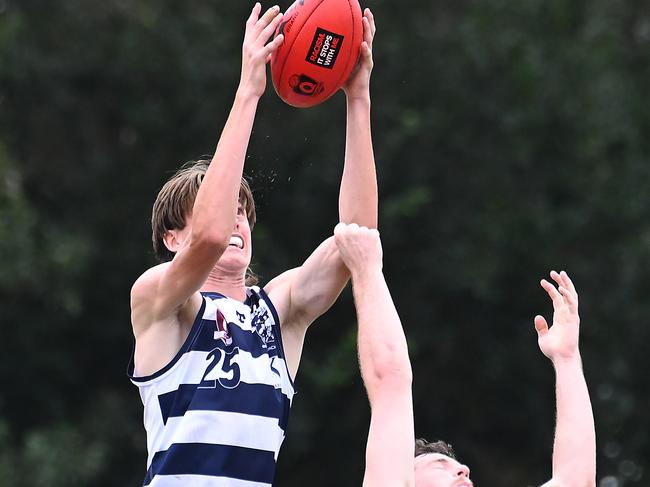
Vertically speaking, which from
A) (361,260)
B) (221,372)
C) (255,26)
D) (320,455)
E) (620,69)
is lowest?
(221,372)

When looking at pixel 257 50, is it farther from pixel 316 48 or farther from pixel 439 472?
pixel 439 472

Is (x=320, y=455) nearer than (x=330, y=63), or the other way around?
(x=330, y=63)

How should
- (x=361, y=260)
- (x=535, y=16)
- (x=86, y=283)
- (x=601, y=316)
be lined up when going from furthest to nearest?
1. (x=535, y=16)
2. (x=601, y=316)
3. (x=86, y=283)
4. (x=361, y=260)

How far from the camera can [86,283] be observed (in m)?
15.3

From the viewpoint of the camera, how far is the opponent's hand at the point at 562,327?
564 cm

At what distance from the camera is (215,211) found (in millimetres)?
4902

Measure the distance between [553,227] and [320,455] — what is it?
12.4ft

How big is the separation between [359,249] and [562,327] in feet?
3.87

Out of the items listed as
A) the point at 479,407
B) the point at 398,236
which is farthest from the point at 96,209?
the point at 479,407

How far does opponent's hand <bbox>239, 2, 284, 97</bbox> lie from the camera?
5059mm

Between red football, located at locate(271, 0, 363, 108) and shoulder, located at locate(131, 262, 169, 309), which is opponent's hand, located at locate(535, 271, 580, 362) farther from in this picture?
shoulder, located at locate(131, 262, 169, 309)

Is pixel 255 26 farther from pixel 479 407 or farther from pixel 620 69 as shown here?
pixel 620 69

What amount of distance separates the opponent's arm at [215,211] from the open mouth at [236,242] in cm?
31

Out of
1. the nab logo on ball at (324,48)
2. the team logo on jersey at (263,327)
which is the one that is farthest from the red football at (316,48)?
the team logo on jersey at (263,327)
